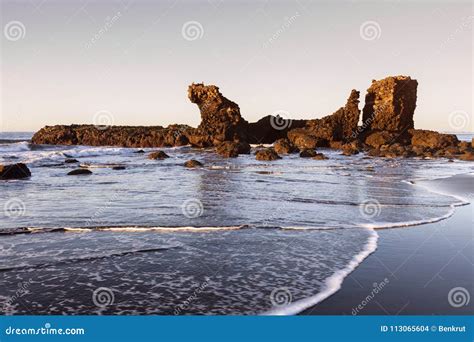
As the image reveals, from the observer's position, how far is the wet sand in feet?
17.5

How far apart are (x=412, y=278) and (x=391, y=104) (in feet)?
258

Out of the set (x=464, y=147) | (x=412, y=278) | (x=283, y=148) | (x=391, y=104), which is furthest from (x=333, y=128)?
(x=412, y=278)

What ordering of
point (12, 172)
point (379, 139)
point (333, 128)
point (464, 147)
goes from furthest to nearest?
point (333, 128) → point (379, 139) → point (464, 147) → point (12, 172)

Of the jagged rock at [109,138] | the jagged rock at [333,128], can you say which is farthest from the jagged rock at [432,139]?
the jagged rock at [109,138]

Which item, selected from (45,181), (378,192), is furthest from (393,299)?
(45,181)

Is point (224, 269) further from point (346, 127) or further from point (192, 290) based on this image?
point (346, 127)

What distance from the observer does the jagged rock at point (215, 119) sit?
234 feet

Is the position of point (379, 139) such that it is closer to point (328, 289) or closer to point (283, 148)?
point (283, 148)

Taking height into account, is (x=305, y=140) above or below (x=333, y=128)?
below

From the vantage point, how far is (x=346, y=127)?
76812 mm

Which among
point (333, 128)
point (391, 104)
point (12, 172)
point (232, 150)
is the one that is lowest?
point (12, 172)

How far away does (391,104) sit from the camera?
79.6 metres

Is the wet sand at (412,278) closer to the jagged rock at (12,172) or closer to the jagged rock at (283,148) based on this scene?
the jagged rock at (12,172)

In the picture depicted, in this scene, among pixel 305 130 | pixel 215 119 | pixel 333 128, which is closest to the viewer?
pixel 333 128
